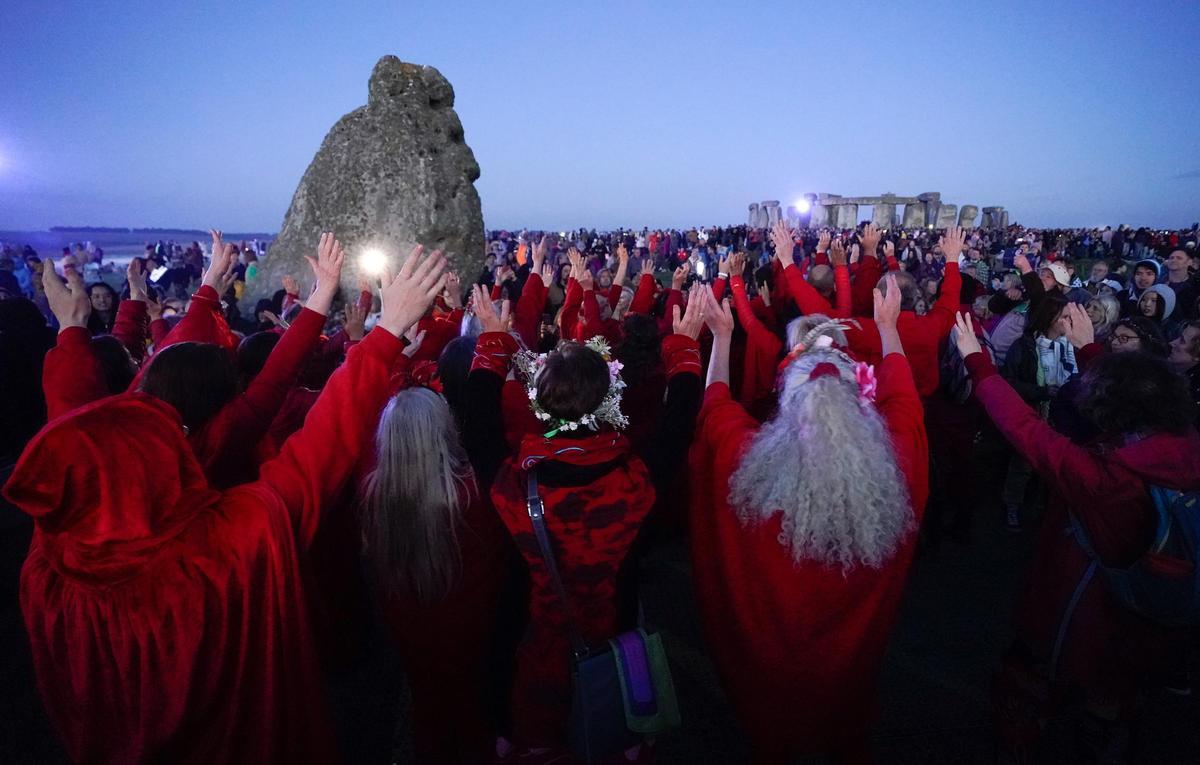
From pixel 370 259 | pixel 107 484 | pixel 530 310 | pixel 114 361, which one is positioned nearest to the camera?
pixel 107 484

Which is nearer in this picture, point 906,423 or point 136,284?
point 906,423

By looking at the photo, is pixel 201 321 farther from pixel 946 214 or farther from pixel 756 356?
pixel 946 214

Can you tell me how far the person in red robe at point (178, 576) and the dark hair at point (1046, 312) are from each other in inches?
187

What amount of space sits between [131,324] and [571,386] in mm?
3008

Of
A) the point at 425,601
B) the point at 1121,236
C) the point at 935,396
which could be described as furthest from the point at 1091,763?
the point at 1121,236

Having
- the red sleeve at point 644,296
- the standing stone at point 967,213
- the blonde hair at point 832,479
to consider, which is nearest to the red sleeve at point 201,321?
the blonde hair at point 832,479

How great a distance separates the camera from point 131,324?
3.45m

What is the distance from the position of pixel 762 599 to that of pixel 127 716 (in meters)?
1.99

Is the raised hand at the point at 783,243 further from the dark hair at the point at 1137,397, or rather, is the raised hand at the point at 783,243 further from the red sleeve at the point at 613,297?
the dark hair at the point at 1137,397

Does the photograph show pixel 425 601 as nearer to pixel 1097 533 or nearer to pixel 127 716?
pixel 127 716

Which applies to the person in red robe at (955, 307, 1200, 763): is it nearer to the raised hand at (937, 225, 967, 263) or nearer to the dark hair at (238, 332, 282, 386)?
the raised hand at (937, 225, 967, 263)

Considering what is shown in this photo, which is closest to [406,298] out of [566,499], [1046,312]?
[566,499]

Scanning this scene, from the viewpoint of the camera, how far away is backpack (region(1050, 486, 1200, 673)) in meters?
1.99

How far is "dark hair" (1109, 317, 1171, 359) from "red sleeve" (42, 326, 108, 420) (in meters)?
5.28
